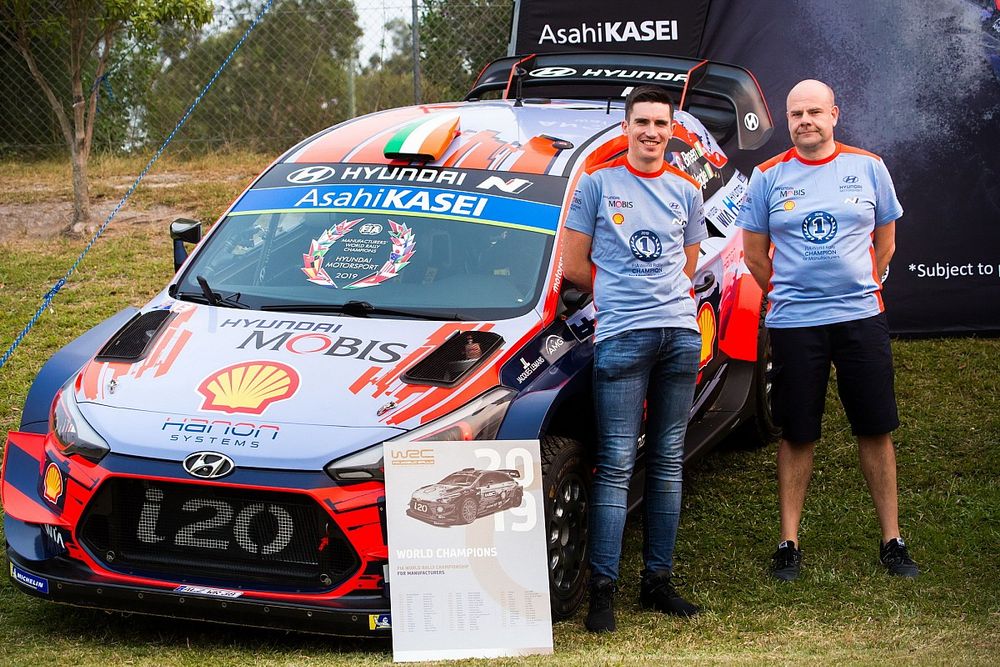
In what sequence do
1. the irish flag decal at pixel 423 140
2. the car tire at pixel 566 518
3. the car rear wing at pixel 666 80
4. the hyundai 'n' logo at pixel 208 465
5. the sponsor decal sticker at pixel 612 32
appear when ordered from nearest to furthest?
the hyundai 'n' logo at pixel 208 465
the car tire at pixel 566 518
the irish flag decal at pixel 423 140
the car rear wing at pixel 666 80
the sponsor decal sticker at pixel 612 32

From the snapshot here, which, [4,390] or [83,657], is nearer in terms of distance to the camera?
[83,657]

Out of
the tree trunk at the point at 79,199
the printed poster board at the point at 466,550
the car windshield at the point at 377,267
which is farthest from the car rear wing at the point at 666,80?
the tree trunk at the point at 79,199

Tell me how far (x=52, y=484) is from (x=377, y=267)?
1.51m

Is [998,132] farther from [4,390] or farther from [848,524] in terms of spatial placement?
[4,390]

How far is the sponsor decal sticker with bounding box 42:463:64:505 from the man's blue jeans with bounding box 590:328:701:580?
6.23ft

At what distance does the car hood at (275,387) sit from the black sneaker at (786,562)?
4.83ft

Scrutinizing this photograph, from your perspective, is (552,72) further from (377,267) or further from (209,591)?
(209,591)

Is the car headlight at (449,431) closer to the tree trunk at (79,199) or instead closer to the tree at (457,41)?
the tree trunk at (79,199)

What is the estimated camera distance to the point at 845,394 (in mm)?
5332

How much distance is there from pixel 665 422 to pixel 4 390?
481 cm

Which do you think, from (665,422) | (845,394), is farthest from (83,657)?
(845,394)

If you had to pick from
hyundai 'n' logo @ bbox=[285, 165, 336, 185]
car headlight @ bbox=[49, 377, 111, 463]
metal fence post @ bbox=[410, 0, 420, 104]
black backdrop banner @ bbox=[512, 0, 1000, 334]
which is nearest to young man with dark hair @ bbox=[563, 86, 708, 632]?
hyundai 'n' logo @ bbox=[285, 165, 336, 185]

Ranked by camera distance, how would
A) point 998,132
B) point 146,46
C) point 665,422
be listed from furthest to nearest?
point 146,46 → point 998,132 → point 665,422

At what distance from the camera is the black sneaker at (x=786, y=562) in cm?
534
